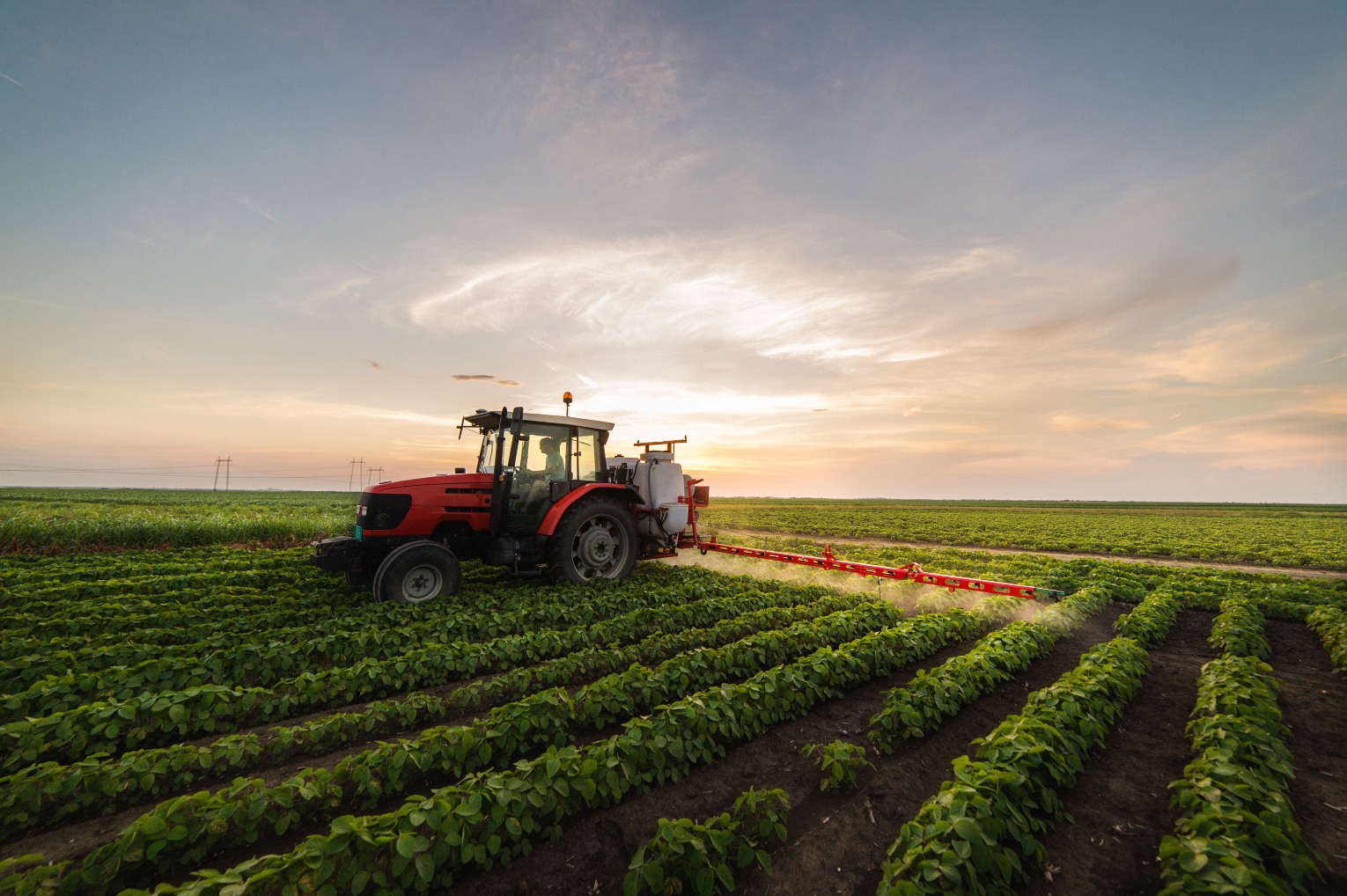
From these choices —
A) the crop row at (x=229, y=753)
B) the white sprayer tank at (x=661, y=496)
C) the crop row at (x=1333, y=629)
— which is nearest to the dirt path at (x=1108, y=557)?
the crop row at (x=1333, y=629)

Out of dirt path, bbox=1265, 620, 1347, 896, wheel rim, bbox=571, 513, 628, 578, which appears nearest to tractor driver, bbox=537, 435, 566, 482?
wheel rim, bbox=571, 513, 628, 578

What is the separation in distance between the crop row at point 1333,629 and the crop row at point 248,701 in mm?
9690

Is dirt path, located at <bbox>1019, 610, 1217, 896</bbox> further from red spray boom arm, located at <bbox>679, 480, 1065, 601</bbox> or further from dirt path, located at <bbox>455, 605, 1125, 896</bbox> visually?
red spray boom arm, located at <bbox>679, 480, 1065, 601</bbox>

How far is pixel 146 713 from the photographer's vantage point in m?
4.98

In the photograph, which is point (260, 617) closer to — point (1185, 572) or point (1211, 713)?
point (1211, 713)

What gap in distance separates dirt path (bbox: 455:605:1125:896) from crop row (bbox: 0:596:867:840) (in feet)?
7.26

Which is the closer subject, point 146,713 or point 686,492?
point 146,713

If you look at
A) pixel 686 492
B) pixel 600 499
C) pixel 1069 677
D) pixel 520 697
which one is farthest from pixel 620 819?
pixel 686 492

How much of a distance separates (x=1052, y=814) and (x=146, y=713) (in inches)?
310

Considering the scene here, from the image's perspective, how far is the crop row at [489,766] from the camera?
3.28 metres

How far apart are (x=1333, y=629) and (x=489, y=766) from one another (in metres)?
12.5

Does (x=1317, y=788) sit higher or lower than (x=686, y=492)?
lower

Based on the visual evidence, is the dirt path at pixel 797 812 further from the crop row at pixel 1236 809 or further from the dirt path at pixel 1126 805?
the crop row at pixel 1236 809

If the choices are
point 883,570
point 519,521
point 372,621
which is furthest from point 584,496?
point 883,570
